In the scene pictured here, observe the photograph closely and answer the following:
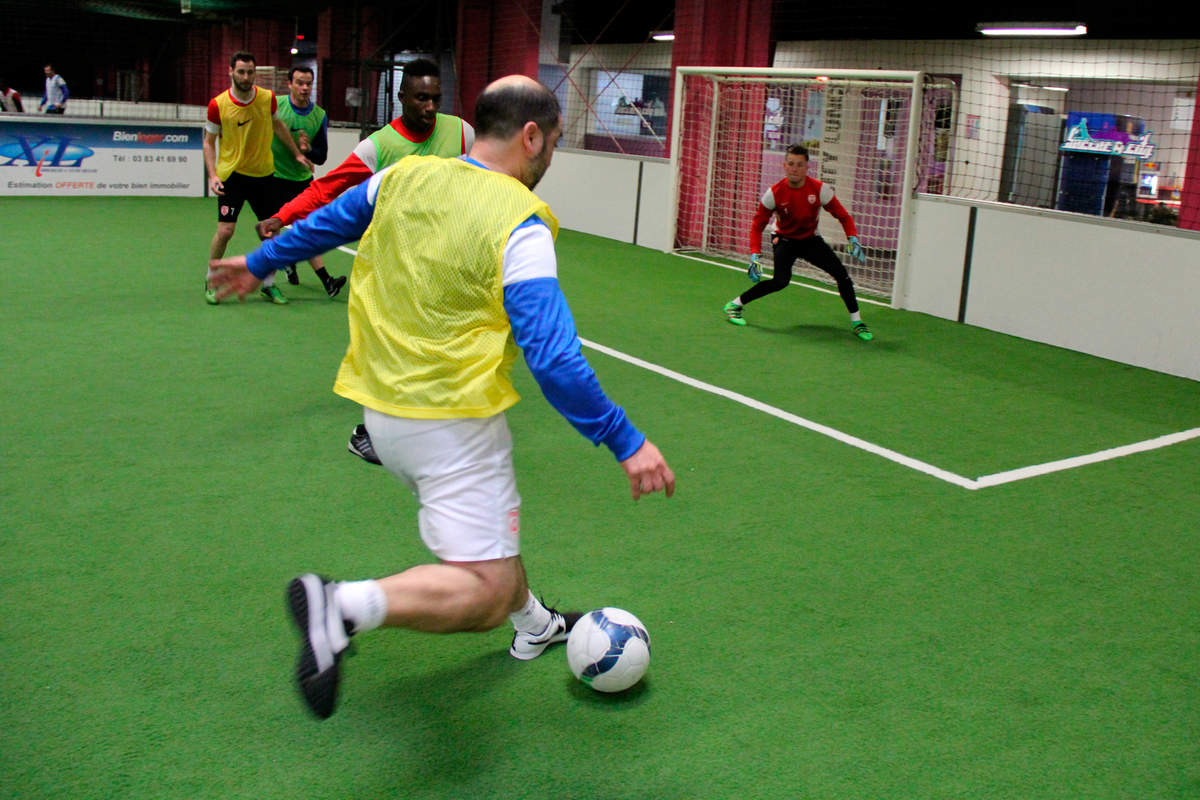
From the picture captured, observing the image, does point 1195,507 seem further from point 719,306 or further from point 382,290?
point 719,306

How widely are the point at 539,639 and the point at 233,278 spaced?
59.1 inches

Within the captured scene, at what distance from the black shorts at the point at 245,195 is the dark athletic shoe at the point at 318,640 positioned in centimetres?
731

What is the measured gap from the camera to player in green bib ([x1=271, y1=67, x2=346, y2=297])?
9.64m

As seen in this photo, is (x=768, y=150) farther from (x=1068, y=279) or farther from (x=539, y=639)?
(x=539, y=639)

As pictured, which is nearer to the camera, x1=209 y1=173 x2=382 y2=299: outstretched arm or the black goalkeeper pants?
x1=209 y1=173 x2=382 y2=299: outstretched arm

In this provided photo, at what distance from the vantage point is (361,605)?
2.55m

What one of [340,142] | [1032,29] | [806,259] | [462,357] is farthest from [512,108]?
[340,142]

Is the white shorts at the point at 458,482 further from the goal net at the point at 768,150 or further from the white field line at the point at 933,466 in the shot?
the goal net at the point at 768,150

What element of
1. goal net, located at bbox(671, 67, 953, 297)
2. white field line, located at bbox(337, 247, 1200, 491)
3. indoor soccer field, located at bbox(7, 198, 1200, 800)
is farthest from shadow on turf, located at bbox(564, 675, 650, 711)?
goal net, located at bbox(671, 67, 953, 297)

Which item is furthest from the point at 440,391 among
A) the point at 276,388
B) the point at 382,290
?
the point at 276,388

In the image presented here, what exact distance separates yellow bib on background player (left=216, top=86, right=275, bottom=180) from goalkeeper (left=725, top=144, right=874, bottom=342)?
171 inches

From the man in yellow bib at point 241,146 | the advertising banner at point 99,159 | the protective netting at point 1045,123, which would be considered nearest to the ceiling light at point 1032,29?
the protective netting at point 1045,123

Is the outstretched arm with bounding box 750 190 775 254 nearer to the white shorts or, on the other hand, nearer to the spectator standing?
the white shorts

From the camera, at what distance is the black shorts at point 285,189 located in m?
Result: 9.70
